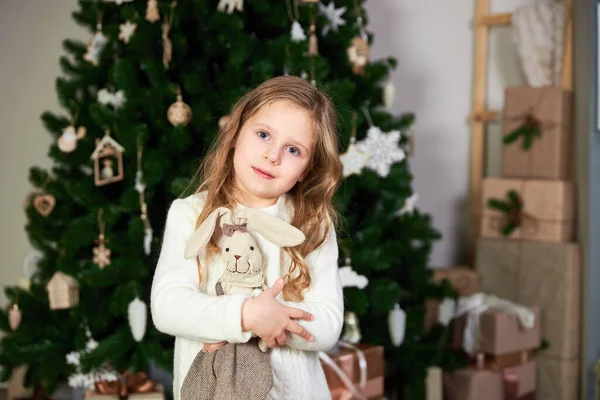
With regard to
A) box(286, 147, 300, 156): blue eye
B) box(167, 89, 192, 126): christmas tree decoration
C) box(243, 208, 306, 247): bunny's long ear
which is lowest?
box(243, 208, 306, 247): bunny's long ear

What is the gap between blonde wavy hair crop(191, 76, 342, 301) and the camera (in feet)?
5.03

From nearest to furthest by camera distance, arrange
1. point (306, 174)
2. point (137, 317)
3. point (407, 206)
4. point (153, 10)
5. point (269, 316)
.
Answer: point (269, 316) → point (306, 174) → point (137, 317) → point (153, 10) → point (407, 206)

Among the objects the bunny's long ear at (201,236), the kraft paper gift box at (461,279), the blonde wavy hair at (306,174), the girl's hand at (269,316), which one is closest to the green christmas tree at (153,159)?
the kraft paper gift box at (461,279)

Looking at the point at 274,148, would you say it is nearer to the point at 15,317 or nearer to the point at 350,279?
the point at 350,279

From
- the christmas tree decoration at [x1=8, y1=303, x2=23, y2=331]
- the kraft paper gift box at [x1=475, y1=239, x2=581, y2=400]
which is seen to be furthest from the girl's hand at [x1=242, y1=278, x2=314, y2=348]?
the kraft paper gift box at [x1=475, y1=239, x2=581, y2=400]

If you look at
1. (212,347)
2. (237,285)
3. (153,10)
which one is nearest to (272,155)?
(237,285)

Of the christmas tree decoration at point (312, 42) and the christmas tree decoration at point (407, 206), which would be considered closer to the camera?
the christmas tree decoration at point (312, 42)

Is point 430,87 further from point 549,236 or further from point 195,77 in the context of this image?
point 195,77

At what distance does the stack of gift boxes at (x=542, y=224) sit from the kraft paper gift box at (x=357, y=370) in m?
1.15

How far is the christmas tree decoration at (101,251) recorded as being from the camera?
253 centimetres

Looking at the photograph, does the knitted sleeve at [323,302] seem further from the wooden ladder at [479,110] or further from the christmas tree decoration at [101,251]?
the wooden ladder at [479,110]

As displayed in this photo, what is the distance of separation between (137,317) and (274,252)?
1.04 metres

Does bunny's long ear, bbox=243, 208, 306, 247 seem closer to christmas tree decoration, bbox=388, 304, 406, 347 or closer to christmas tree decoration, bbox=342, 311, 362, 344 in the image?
christmas tree decoration, bbox=342, 311, 362, 344

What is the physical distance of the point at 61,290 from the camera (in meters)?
2.64
